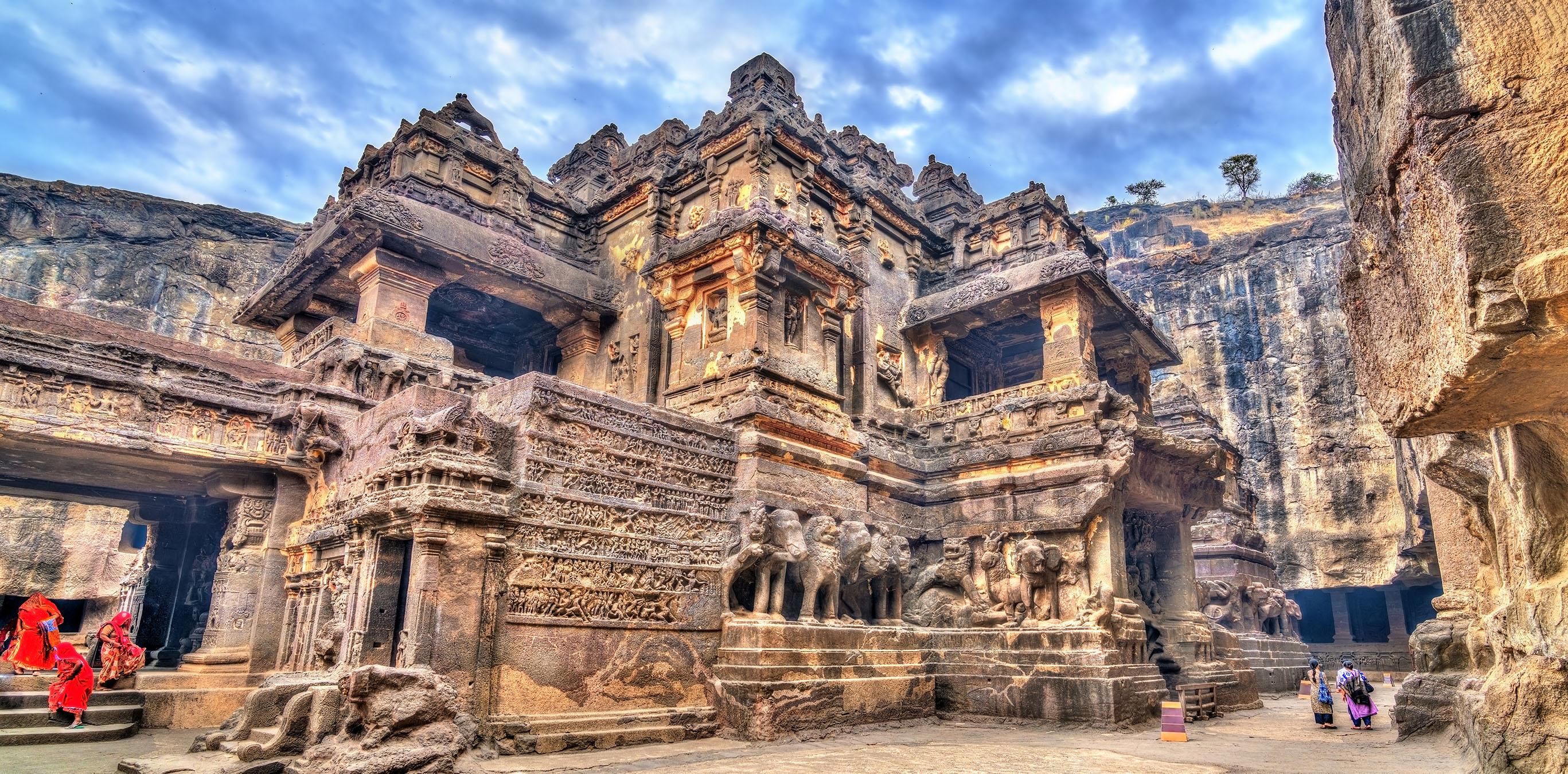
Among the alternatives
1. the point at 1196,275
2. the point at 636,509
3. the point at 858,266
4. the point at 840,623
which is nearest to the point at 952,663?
the point at 840,623

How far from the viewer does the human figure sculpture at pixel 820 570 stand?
1136 cm

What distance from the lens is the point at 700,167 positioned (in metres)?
17.7

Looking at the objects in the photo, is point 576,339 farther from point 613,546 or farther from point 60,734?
point 60,734

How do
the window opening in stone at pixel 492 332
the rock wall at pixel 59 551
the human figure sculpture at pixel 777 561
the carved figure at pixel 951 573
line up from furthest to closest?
the rock wall at pixel 59 551 < the window opening in stone at pixel 492 332 < the carved figure at pixel 951 573 < the human figure sculpture at pixel 777 561

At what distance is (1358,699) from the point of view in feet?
37.9

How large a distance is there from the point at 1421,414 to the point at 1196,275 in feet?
123

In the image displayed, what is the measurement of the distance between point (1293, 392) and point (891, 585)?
2715cm

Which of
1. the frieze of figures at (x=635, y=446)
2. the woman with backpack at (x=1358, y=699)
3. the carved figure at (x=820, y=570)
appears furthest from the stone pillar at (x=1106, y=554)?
the frieze of figures at (x=635, y=446)

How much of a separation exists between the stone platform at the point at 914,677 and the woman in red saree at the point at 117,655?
741 cm

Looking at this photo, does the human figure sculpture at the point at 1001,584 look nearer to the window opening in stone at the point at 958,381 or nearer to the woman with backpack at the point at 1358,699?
the woman with backpack at the point at 1358,699

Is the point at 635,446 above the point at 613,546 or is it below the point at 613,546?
above

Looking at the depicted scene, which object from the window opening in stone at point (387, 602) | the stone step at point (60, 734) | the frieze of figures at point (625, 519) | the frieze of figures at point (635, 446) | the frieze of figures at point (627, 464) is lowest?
the stone step at point (60, 734)

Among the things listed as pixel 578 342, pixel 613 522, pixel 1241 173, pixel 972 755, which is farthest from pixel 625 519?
pixel 1241 173

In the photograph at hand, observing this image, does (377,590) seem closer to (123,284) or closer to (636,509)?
(636,509)
